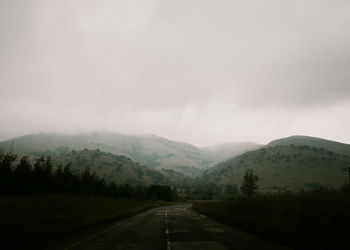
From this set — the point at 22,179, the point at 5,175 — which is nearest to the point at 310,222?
the point at 5,175

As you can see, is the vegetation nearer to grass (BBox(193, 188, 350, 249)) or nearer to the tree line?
the tree line

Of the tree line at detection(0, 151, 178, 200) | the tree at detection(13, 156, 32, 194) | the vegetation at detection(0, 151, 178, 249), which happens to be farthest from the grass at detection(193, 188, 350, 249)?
the tree at detection(13, 156, 32, 194)

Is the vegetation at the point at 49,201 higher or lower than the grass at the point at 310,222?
lower

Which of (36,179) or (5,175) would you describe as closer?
(5,175)

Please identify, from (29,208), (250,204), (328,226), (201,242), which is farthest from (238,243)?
(29,208)

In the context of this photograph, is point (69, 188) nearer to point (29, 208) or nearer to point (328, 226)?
point (29, 208)

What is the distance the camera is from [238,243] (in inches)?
543

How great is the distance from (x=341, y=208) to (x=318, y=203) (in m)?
2.18

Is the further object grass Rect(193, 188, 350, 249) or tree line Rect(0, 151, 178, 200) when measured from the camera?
tree line Rect(0, 151, 178, 200)

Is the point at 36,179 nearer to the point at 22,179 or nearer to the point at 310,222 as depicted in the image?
the point at 22,179

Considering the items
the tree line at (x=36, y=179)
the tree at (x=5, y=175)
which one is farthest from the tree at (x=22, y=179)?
the tree at (x=5, y=175)

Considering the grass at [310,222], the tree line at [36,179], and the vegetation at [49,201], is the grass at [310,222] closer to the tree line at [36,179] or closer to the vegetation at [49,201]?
the vegetation at [49,201]

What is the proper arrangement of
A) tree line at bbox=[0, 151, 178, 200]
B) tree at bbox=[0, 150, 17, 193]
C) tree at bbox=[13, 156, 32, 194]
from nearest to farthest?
tree at bbox=[0, 150, 17, 193] → tree line at bbox=[0, 151, 178, 200] → tree at bbox=[13, 156, 32, 194]

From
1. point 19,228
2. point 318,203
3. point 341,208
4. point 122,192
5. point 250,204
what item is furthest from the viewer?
point 122,192
